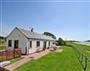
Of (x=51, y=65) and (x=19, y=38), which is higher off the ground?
(x=19, y=38)

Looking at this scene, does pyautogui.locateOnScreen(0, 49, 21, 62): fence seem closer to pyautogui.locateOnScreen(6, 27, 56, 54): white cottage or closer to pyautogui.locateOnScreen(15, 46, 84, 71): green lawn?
pyautogui.locateOnScreen(6, 27, 56, 54): white cottage

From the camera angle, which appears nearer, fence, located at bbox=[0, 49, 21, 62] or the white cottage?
fence, located at bbox=[0, 49, 21, 62]

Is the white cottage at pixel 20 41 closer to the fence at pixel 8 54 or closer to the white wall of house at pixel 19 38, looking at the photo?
the white wall of house at pixel 19 38

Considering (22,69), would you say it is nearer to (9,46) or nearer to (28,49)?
(28,49)

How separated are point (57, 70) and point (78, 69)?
86.6 inches

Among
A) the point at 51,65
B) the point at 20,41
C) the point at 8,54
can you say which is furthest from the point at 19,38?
the point at 51,65

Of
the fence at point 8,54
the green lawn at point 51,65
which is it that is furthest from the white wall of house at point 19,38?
the green lawn at point 51,65

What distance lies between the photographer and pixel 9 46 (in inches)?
997

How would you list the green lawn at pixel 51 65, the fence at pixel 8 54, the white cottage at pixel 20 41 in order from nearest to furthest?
the green lawn at pixel 51 65, the fence at pixel 8 54, the white cottage at pixel 20 41

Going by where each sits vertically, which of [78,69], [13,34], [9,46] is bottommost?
[78,69]

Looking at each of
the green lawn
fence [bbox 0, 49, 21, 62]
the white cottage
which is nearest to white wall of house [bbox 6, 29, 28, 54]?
the white cottage

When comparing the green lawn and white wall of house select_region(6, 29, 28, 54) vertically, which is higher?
white wall of house select_region(6, 29, 28, 54)

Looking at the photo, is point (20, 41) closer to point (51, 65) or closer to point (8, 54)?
point (8, 54)

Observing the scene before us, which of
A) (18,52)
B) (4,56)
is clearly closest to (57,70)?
(4,56)
